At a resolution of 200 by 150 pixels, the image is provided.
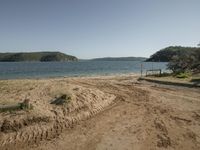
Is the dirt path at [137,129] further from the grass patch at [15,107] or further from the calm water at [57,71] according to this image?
the calm water at [57,71]

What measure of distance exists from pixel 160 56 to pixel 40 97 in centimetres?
18213

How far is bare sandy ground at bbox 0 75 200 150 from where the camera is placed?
7.79m

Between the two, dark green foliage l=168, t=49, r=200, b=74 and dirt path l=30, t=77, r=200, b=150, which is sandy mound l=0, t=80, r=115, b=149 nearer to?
dirt path l=30, t=77, r=200, b=150

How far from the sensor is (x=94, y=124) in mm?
9844

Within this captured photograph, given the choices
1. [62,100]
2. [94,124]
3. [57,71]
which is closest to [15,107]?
[62,100]

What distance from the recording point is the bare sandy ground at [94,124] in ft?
25.5

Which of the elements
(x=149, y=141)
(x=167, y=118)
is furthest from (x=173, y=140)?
(x=167, y=118)

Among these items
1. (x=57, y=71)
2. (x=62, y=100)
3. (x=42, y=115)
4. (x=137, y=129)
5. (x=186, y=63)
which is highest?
→ (x=186, y=63)

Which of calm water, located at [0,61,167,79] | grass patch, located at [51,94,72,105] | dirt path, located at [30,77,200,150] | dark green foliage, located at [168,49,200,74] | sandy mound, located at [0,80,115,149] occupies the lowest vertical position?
calm water, located at [0,61,167,79]

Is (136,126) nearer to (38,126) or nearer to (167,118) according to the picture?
(167,118)

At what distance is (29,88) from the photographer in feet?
46.0

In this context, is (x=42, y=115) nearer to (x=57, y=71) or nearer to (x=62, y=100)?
(x=62, y=100)

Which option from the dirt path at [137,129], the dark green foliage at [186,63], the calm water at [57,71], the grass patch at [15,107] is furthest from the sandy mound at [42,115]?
the calm water at [57,71]

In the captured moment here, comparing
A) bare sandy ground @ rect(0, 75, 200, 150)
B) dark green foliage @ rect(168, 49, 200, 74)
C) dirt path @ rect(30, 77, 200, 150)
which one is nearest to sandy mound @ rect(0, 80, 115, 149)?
bare sandy ground @ rect(0, 75, 200, 150)
